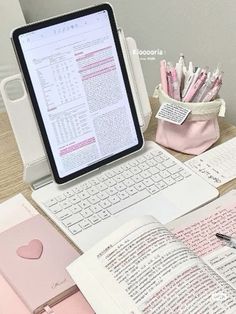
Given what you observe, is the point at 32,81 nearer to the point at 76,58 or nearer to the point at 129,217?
the point at 76,58

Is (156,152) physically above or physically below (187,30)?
below

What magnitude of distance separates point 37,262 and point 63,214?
0.13 meters

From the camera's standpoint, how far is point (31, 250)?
0.85 m

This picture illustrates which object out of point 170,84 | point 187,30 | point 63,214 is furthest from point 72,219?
point 187,30

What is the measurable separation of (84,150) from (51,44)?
208 millimetres

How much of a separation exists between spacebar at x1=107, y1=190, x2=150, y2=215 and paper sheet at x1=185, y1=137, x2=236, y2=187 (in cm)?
13

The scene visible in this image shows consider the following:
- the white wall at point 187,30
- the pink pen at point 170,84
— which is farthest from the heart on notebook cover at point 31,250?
the white wall at point 187,30

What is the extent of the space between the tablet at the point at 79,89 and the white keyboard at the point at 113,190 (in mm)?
30

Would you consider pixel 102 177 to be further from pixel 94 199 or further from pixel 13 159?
pixel 13 159

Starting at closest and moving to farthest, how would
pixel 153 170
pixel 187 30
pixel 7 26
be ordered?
1. pixel 153 170
2. pixel 187 30
3. pixel 7 26

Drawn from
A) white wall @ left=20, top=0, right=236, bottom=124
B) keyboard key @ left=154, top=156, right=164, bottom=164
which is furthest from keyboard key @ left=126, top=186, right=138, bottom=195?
white wall @ left=20, top=0, right=236, bottom=124

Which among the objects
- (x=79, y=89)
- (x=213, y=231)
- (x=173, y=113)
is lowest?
(x=213, y=231)

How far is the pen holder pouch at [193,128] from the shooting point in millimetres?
1060

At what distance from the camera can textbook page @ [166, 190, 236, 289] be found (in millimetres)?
813
